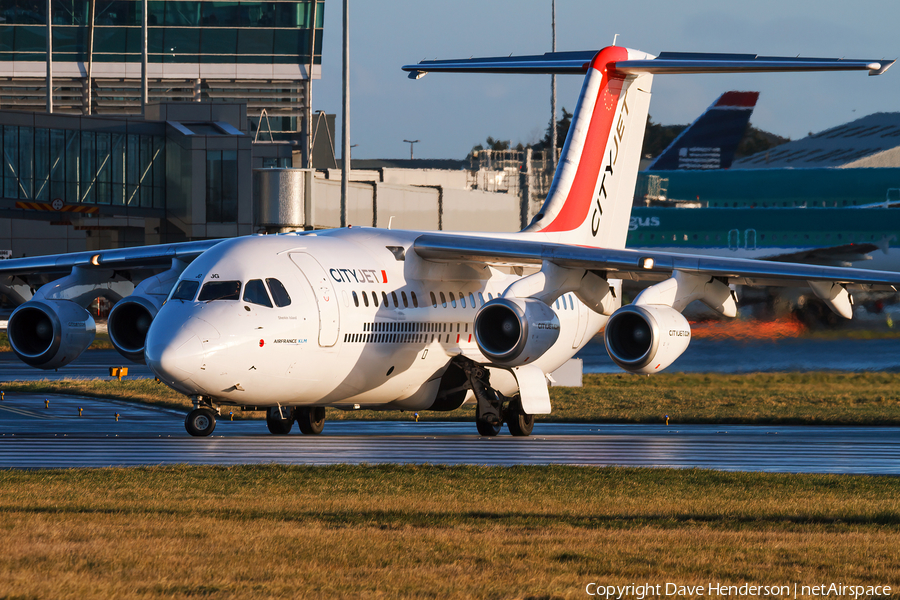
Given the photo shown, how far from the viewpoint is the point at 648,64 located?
24.5m

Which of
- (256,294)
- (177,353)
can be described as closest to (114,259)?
(256,294)

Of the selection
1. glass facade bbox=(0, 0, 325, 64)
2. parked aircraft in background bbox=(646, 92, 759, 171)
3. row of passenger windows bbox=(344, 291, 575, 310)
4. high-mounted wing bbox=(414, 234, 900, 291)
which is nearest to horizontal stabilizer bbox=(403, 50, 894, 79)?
high-mounted wing bbox=(414, 234, 900, 291)

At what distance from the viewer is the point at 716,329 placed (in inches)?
1361

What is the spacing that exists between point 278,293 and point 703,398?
17.3m

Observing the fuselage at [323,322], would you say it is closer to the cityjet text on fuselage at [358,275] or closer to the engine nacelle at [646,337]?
the cityjet text on fuselage at [358,275]

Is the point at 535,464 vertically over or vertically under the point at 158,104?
under

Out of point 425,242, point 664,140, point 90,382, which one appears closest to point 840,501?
point 425,242

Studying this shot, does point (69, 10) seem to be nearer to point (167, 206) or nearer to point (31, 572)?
point (167, 206)

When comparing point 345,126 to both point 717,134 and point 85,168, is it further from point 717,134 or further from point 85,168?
point 717,134

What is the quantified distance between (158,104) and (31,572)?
51210 millimetres

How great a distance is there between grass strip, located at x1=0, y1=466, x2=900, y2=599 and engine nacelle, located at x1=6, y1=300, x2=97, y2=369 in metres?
6.63

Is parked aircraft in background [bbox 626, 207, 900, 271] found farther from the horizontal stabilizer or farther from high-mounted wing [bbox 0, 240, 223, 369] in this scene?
high-mounted wing [bbox 0, 240, 223, 369]

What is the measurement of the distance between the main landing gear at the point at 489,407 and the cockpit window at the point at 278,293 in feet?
14.7

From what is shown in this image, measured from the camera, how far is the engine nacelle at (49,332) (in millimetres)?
21172
